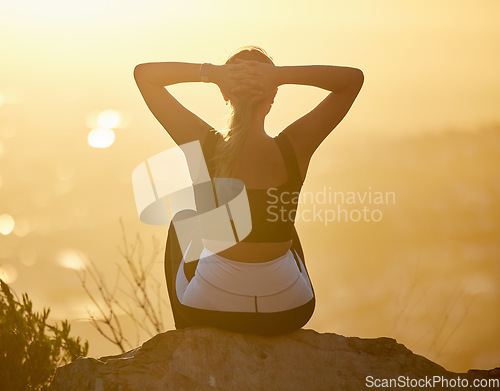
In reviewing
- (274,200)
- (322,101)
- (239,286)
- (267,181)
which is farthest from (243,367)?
(322,101)

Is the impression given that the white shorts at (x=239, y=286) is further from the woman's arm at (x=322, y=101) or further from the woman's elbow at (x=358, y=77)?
the woman's elbow at (x=358, y=77)

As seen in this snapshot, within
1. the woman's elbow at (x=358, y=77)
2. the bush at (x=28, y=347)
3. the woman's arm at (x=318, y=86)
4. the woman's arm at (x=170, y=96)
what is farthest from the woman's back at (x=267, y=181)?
the bush at (x=28, y=347)

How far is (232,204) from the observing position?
15.3 feet

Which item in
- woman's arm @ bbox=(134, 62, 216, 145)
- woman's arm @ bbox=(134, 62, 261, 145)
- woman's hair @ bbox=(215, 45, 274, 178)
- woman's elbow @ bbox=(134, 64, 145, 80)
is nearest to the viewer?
woman's hair @ bbox=(215, 45, 274, 178)

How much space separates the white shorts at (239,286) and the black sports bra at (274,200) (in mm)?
228

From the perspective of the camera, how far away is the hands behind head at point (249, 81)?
15.1ft

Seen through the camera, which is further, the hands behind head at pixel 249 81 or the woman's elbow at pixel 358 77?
the woman's elbow at pixel 358 77

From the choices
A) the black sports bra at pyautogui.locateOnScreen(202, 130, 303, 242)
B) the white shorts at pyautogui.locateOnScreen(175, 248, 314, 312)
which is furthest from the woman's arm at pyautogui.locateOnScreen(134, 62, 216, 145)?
the white shorts at pyautogui.locateOnScreen(175, 248, 314, 312)

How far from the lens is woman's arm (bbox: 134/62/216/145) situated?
4.80m

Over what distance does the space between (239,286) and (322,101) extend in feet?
4.95

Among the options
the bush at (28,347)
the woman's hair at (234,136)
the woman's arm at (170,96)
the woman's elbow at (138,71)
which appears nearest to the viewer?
the woman's hair at (234,136)

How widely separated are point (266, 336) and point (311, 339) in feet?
1.23

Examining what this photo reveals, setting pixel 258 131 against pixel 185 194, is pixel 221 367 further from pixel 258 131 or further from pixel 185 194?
pixel 258 131

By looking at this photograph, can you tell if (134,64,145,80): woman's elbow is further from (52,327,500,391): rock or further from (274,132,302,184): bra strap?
(52,327,500,391): rock
